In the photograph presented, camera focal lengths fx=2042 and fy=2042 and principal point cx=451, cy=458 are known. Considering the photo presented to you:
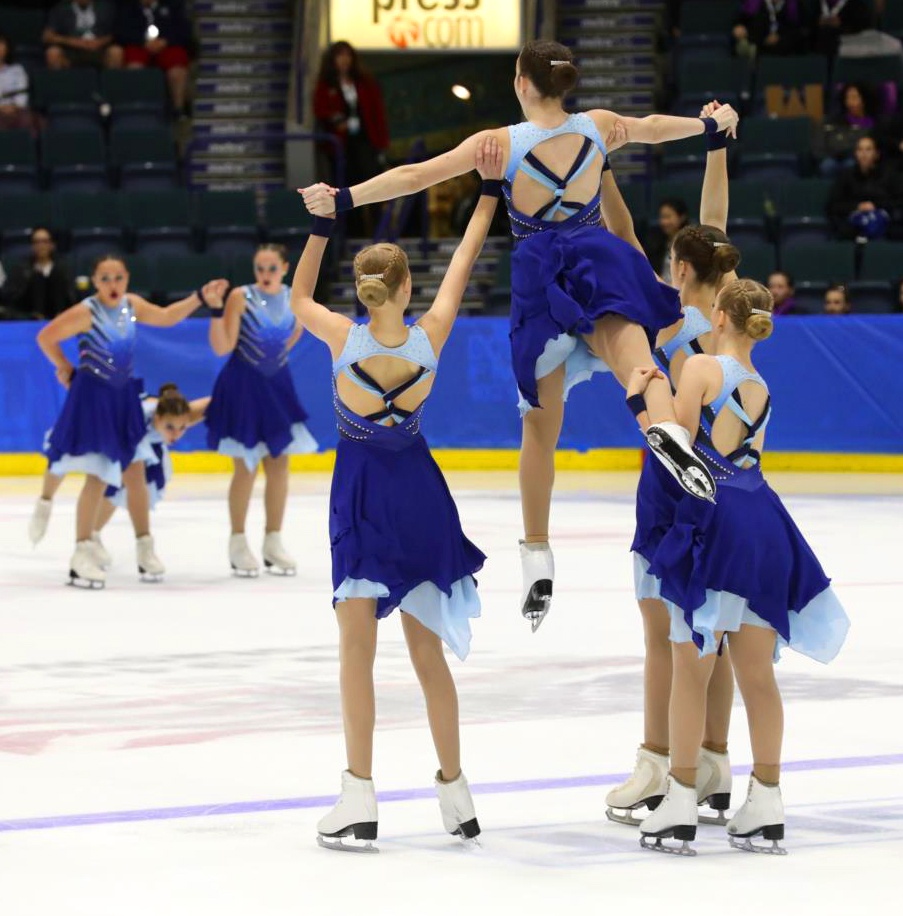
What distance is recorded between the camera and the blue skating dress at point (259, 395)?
387 inches

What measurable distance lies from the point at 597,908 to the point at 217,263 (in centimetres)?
1218

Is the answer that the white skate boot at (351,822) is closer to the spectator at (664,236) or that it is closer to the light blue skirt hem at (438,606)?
the light blue skirt hem at (438,606)

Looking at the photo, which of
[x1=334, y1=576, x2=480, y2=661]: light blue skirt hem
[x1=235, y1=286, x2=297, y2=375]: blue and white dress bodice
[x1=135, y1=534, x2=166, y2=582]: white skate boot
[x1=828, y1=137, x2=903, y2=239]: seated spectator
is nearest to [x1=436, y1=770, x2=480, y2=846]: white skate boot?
[x1=334, y1=576, x2=480, y2=661]: light blue skirt hem

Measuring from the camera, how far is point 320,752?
5.57 meters

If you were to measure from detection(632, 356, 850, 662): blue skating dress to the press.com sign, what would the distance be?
45.1 feet

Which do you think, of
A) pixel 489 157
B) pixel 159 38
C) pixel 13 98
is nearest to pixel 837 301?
pixel 159 38

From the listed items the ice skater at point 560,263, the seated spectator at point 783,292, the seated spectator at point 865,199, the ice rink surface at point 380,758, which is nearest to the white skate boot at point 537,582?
the ice skater at point 560,263

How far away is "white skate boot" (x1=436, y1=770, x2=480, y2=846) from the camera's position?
4535 mm

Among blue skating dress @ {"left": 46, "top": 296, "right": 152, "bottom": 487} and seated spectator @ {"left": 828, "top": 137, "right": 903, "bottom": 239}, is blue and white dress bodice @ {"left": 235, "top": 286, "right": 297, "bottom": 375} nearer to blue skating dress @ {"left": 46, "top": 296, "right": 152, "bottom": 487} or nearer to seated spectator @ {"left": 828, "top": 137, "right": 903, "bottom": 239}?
blue skating dress @ {"left": 46, "top": 296, "right": 152, "bottom": 487}

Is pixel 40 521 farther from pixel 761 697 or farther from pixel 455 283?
pixel 761 697

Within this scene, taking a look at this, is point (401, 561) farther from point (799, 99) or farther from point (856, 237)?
point (799, 99)

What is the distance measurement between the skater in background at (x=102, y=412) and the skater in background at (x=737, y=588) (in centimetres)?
519

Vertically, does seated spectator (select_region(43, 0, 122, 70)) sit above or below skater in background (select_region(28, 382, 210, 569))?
above

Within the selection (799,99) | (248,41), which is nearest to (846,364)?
(799,99)
